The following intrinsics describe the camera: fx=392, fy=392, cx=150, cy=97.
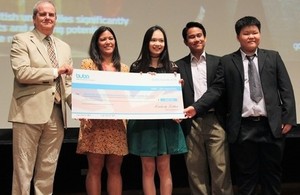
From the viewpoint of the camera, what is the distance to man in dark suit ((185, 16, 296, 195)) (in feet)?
8.53

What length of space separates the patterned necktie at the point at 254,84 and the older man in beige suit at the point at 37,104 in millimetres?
1191

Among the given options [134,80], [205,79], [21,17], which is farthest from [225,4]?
[21,17]

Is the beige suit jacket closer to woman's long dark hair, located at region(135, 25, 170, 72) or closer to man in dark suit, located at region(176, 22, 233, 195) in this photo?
woman's long dark hair, located at region(135, 25, 170, 72)

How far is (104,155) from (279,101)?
1.25 m

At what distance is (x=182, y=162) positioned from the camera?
3.83 m

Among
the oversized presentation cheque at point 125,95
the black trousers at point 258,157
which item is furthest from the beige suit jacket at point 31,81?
the black trousers at point 258,157

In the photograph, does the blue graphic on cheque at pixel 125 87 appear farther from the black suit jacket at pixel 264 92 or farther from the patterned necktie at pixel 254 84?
the patterned necktie at pixel 254 84

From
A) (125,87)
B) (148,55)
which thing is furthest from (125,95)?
(148,55)

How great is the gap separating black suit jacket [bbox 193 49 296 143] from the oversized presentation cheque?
202mm

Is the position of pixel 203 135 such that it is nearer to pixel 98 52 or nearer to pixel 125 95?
pixel 125 95

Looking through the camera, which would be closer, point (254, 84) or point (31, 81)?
point (31, 81)

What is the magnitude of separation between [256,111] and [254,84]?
18 cm

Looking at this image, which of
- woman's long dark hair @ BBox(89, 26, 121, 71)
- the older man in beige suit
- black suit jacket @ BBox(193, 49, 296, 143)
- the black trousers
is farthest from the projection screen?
the black trousers

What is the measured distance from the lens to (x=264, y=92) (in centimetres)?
260
